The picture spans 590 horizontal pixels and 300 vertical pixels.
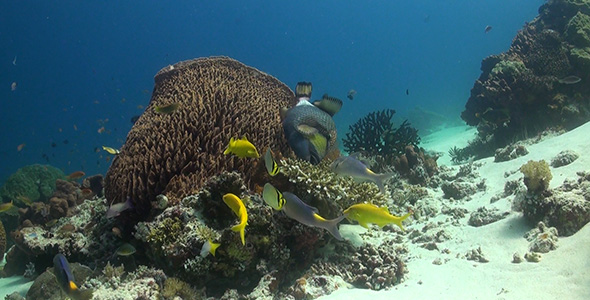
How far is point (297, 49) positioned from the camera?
165625 millimetres

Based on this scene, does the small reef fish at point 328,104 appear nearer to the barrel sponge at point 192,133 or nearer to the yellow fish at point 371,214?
the barrel sponge at point 192,133

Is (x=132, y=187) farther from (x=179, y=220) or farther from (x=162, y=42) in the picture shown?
(x=162, y=42)

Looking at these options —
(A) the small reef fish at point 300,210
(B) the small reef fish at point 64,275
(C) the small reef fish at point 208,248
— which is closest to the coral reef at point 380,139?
(A) the small reef fish at point 300,210

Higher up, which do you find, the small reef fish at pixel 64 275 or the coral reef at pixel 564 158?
the coral reef at pixel 564 158

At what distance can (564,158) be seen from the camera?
6.14 m

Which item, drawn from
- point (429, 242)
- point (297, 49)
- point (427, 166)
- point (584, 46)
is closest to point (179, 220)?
point (429, 242)

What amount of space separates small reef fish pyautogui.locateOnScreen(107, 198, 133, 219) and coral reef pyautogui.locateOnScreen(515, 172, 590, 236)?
18.8 ft

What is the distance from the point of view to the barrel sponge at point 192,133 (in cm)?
476

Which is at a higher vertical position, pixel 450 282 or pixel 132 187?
pixel 132 187

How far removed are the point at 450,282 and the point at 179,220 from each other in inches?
135

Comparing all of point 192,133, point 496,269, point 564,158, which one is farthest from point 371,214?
point 564,158

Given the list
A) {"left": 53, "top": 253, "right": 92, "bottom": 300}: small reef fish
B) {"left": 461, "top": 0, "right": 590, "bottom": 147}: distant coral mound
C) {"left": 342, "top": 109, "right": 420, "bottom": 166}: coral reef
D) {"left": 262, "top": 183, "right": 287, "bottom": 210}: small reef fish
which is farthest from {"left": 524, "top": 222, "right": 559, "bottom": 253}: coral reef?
{"left": 461, "top": 0, "right": 590, "bottom": 147}: distant coral mound

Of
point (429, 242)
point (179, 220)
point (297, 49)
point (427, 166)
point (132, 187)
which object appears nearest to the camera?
point (179, 220)

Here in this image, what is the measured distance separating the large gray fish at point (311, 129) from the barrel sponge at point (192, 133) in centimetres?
42
